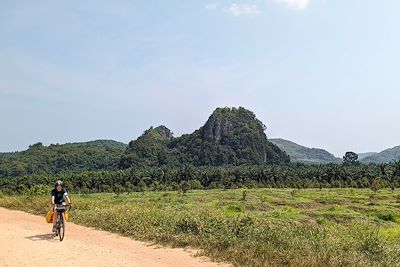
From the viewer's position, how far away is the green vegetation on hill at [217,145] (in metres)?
159

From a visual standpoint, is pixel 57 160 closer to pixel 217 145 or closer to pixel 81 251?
pixel 217 145

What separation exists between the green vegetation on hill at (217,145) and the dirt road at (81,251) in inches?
5313

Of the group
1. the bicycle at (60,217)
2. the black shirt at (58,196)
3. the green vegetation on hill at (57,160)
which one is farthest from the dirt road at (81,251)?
the green vegetation on hill at (57,160)

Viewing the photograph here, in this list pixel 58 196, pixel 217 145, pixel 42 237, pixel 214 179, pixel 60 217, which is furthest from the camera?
pixel 217 145

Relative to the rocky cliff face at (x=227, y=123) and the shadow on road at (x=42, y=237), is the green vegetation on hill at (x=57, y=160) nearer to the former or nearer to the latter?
the rocky cliff face at (x=227, y=123)

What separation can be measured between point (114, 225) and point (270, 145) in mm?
164881

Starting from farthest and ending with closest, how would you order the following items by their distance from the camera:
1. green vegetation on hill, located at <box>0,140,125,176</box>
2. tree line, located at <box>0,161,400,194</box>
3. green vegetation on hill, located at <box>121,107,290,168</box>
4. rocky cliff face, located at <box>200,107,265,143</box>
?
1. rocky cliff face, located at <box>200,107,265,143</box>
2. green vegetation on hill, located at <box>121,107,290,168</box>
3. green vegetation on hill, located at <box>0,140,125,176</box>
4. tree line, located at <box>0,161,400,194</box>

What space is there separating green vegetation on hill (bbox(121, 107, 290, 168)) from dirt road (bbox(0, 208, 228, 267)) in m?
135

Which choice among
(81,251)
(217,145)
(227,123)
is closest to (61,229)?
(81,251)

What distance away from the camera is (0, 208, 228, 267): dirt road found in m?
10.1

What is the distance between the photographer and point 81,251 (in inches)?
439

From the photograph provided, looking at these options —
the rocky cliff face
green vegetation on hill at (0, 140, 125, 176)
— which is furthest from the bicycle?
the rocky cliff face

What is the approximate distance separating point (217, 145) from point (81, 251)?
156343 mm

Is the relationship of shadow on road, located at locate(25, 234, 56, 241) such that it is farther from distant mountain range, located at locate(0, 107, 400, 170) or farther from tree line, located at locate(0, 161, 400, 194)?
distant mountain range, located at locate(0, 107, 400, 170)
